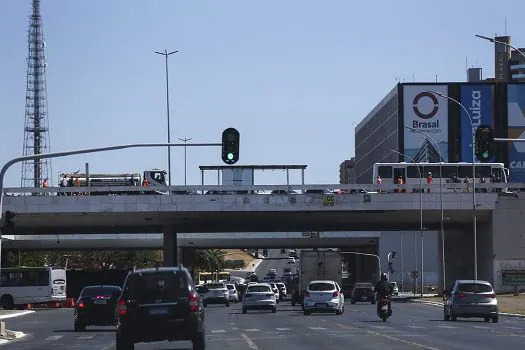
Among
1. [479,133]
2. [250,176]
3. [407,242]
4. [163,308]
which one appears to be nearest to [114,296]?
[479,133]

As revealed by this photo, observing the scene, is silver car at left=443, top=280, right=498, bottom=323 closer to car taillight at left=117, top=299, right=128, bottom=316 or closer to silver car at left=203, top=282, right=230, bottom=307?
car taillight at left=117, top=299, right=128, bottom=316

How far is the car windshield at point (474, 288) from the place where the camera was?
45344 millimetres

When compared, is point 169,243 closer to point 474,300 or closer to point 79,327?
point 474,300

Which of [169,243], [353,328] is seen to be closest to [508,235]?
[169,243]

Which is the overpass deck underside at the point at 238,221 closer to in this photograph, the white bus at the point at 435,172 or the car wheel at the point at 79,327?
the white bus at the point at 435,172

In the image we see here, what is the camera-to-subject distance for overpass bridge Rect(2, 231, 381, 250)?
322 ft

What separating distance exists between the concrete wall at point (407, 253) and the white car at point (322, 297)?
173 feet

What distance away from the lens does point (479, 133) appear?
39.1 m

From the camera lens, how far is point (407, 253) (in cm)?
11438

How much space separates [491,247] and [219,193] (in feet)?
60.5

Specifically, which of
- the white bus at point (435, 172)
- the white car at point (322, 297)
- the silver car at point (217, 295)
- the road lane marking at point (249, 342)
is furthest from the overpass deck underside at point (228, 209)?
the road lane marking at point (249, 342)

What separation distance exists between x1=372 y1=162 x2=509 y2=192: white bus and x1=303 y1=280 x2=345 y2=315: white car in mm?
22538

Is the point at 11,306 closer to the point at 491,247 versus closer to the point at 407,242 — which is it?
the point at 491,247

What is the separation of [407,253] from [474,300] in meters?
69.1
